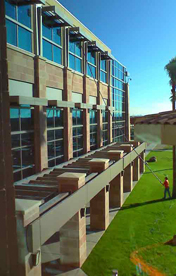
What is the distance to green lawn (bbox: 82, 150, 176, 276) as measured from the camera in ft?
45.6

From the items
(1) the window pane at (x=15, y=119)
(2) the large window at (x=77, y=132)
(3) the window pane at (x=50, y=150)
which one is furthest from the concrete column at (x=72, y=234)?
(2) the large window at (x=77, y=132)

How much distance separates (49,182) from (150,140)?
10.9m

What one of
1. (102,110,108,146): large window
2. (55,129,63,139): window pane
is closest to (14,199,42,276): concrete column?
(55,129,63,139): window pane

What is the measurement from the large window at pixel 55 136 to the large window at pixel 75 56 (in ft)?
15.0

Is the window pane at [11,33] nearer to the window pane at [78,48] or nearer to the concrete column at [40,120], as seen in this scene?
the concrete column at [40,120]

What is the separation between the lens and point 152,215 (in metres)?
21.1

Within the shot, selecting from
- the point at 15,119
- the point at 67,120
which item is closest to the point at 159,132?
the point at 15,119

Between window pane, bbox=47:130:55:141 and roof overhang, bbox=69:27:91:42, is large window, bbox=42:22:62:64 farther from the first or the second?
window pane, bbox=47:130:55:141

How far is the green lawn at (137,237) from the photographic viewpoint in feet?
45.6

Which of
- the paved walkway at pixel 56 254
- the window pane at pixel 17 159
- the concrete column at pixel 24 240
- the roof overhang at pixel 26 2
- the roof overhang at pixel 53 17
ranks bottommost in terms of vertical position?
the paved walkway at pixel 56 254

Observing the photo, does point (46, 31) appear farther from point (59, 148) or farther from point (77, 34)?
point (59, 148)

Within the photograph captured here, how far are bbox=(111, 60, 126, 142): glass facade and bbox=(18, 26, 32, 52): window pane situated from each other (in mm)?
19626

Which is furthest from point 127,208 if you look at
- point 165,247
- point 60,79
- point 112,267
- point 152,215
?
point 60,79

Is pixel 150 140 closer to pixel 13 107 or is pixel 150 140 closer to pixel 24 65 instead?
pixel 13 107
